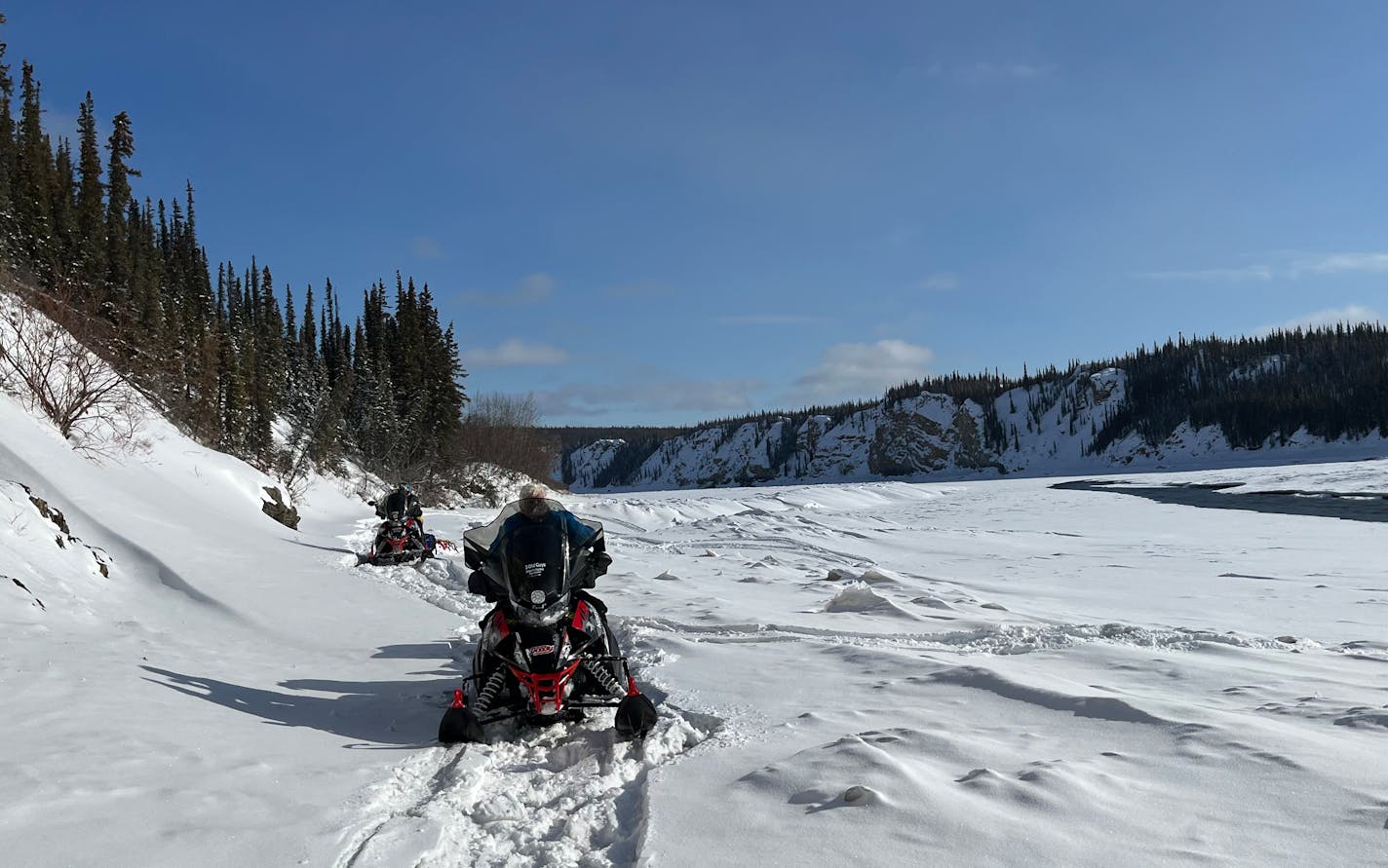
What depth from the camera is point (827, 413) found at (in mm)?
189375

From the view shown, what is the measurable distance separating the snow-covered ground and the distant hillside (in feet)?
329

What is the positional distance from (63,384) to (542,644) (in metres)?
16.3

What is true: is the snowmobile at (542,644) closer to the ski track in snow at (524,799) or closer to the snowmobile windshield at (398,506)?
the ski track in snow at (524,799)

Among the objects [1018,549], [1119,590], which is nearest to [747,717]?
[1119,590]

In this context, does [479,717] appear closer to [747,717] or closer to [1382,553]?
[747,717]

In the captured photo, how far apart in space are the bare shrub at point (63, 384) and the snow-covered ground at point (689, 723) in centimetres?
367

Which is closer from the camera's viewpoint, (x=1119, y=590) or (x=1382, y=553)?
(x=1119, y=590)

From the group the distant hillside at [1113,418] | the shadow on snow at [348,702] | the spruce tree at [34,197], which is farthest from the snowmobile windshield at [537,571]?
the distant hillside at [1113,418]

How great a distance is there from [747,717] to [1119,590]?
983cm

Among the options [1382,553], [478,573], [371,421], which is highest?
[371,421]

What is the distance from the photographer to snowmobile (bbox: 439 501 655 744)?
507cm

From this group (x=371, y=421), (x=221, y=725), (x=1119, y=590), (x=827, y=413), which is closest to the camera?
(x=221, y=725)

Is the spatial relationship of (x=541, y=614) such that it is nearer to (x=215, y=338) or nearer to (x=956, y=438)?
(x=215, y=338)

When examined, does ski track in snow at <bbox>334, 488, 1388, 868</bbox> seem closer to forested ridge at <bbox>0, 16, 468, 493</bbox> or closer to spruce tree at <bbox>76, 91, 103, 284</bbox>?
forested ridge at <bbox>0, 16, 468, 493</bbox>
